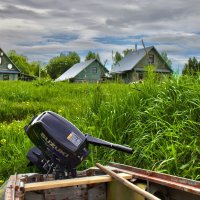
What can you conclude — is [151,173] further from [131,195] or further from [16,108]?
[16,108]

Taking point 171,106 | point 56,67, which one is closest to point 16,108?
point 171,106

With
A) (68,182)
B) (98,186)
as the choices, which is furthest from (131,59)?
(68,182)

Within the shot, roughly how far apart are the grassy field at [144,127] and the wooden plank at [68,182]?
992 mm

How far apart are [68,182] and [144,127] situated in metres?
1.90

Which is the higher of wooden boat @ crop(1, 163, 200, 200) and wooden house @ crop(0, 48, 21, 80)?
wooden house @ crop(0, 48, 21, 80)

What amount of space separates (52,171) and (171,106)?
201 cm

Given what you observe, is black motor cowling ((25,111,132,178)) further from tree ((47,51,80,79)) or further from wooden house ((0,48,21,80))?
tree ((47,51,80,79))

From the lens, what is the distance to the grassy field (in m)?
4.59

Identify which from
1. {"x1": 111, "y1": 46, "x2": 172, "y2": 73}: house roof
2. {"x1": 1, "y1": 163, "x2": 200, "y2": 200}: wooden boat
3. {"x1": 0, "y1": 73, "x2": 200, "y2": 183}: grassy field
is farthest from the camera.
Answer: {"x1": 111, "y1": 46, "x2": 172, "y2": 73}: house roof

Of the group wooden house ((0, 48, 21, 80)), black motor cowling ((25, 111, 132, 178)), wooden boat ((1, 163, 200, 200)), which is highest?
wooden house ((0, 48, 21, 80))

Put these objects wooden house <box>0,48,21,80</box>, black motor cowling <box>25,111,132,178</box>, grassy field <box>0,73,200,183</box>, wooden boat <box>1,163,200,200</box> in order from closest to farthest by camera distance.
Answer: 1. wooden boat <box>1,163,200,200</box>
2. black motor cowling <box>25,111,132,178</box>
3. grassy field <box>0,73,200,183</box>
4. wooden house <box>0,48,21,80</box>

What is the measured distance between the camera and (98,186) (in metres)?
3.69

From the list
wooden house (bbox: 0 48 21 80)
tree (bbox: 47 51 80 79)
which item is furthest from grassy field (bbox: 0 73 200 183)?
tree (bbox: 47 51 80 79)

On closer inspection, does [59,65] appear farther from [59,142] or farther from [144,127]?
[59,142]
